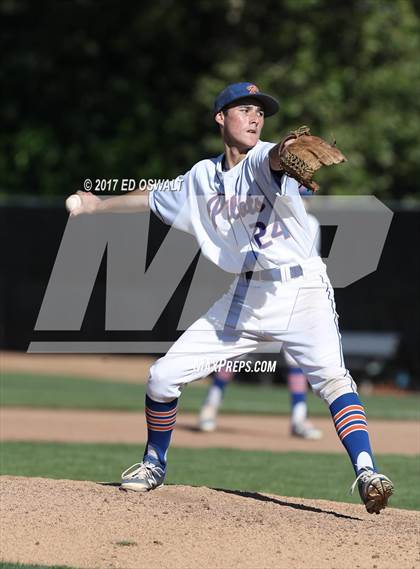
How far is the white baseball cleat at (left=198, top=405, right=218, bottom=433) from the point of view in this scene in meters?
11.5

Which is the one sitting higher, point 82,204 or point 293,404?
point 293,404

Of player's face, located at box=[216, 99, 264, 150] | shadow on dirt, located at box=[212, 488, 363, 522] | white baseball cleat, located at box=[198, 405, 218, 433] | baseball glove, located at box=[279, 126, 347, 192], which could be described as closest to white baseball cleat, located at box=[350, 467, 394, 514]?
shadow on dirt, located at box=[212, 488, 363, 522]

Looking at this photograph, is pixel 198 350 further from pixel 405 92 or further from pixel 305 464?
pixel 405 92

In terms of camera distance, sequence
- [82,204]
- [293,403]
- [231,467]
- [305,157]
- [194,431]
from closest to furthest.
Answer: [305,157]
[82,204]
[231,467]
[293,403]
[194,431]

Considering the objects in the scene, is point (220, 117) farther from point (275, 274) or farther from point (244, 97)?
point (275, 274)

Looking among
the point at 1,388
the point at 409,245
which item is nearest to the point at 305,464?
the point at 1,388

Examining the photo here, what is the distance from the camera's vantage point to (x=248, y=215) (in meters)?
5.95

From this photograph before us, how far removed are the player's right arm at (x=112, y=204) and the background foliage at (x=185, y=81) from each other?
13.9 meters

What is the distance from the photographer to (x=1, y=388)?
640 inches

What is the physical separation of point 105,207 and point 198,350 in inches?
39.7

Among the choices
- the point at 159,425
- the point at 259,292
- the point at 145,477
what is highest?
the point at 259,292

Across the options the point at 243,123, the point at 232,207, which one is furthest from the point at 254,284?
the point at 243,123

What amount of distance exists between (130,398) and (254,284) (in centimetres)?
952

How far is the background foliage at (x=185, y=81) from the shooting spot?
69.6 ft
